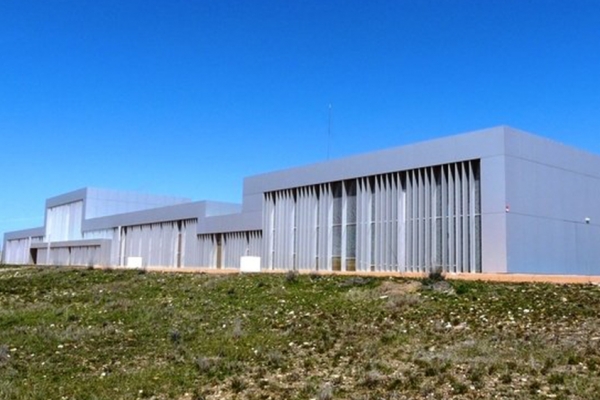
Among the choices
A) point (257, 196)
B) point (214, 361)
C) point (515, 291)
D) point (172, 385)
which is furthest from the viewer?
point (257, 196)

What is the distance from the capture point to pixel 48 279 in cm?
3209

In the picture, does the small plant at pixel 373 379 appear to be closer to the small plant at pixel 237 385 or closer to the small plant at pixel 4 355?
the small plant at pixel 237 385

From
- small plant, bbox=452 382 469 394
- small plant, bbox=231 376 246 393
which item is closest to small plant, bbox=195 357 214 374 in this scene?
small plant, bbox=231 376 246 393

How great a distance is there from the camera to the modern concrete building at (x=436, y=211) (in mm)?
29891

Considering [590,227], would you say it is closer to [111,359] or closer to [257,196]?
[257,196]

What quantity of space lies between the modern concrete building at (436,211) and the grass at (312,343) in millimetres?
8466

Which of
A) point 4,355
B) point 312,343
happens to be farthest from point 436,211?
point 4,355

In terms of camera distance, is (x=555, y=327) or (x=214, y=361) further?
(x=555, y=327)

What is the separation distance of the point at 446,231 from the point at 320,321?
16.4 m

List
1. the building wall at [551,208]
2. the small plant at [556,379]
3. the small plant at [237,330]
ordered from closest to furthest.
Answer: the small plant at [556,379] < the small plant at [237,330] < the building wall at [551,208]

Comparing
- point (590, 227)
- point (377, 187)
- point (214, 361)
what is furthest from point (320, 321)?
point (590, 227)

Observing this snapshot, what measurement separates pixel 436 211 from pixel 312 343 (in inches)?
762

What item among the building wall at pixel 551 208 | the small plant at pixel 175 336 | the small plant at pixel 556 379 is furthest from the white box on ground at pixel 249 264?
the small plant at pixel 556 379

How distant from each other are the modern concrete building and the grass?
8466 mm
